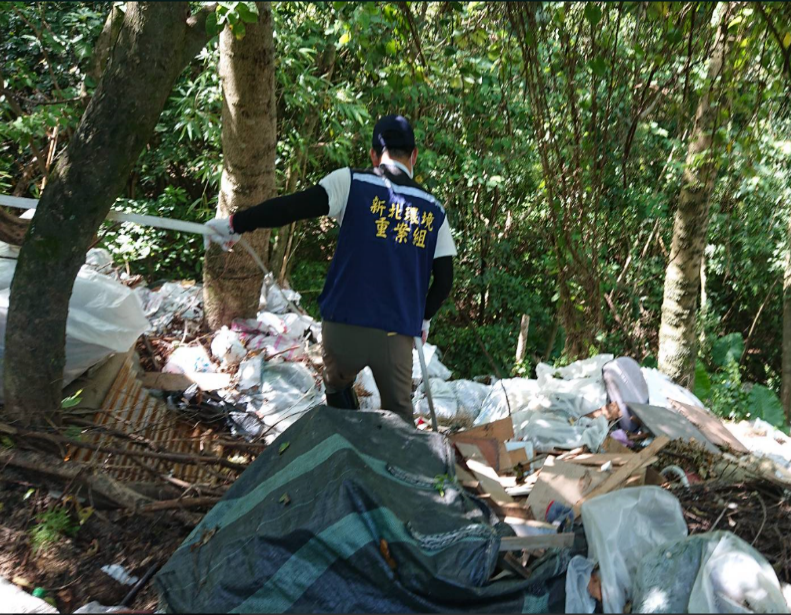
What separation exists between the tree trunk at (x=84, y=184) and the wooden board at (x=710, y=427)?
3.67m

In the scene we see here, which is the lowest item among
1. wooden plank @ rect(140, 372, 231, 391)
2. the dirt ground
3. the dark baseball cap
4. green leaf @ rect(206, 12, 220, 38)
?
the dirt ground

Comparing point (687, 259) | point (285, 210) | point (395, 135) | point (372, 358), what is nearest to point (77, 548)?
point (372, 358)

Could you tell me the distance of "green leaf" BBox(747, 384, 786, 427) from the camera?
27.0ft

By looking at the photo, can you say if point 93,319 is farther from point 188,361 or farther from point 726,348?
point 726,348

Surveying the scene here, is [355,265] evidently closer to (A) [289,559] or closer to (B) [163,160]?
(A) [289,559]

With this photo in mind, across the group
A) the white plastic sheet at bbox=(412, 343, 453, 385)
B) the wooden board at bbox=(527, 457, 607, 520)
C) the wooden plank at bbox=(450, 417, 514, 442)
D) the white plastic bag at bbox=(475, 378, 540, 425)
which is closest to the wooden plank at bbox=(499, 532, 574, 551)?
the wooden board at bbox=(527, 457, 607, 520)

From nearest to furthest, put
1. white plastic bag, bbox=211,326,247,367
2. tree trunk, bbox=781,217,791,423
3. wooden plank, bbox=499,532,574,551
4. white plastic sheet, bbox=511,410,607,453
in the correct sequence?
wooden plank, bbox=499,532,574,551
white plastic sheet, bbox=511,410,607,453
white plastic bag, bbox=211,326,247,367
tree trunk, bbox=781,217,791,423

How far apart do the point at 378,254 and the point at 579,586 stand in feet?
5.00

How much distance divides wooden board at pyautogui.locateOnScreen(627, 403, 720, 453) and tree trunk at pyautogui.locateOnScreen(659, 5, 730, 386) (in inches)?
112

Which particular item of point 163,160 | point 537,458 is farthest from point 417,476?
point 163,160

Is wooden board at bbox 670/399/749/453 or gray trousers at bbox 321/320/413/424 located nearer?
gray trousers at bbox 321/320/413/424

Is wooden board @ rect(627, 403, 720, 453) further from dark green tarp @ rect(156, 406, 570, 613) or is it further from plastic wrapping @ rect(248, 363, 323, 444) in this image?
plastic wrapping @ rect(248, 363, 323, 444)

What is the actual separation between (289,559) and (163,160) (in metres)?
6.29

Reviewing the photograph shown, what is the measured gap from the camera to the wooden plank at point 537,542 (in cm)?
246
